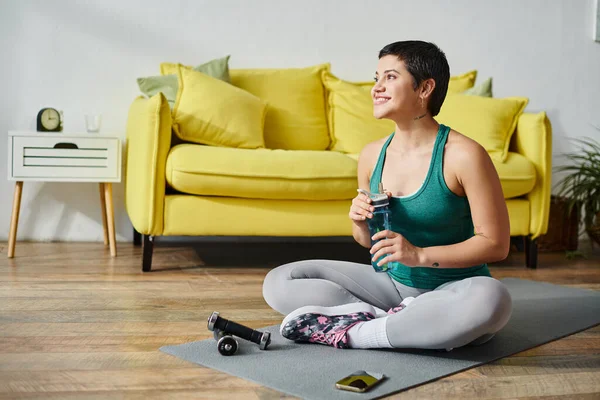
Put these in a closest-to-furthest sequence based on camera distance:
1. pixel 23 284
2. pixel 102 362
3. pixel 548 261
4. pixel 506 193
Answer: pixel 102 362
pixel 23 284
pixel 506 193
pixel 548 261

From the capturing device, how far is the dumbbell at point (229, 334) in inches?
67.0

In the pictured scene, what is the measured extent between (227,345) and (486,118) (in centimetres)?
204

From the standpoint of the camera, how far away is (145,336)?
1.89m

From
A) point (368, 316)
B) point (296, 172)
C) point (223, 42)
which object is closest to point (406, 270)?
point (368, 316)

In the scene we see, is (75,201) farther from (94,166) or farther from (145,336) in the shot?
(145,336)

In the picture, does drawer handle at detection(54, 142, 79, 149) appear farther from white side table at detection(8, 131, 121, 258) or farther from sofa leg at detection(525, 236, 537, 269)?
sofa leg at detection(525, 236, 537, 269)

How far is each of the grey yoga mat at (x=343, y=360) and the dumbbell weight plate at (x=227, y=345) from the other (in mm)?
15

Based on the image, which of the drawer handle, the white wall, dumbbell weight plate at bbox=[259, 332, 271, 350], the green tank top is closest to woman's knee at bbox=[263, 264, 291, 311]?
dumbbell weight plate at bbox=[259, 332, 271, 350]

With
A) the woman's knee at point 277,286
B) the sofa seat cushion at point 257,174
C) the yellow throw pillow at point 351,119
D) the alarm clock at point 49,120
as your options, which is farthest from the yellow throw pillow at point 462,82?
the woman's knee at point 277,286

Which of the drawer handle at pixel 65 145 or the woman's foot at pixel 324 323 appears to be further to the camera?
the drawer handle at pixel 65 145

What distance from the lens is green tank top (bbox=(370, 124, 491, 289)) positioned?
1800mm

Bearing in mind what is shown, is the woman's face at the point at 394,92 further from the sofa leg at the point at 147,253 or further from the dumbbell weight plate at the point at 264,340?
the sofa leg at the point at 147,253

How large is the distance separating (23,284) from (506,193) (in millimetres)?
1957

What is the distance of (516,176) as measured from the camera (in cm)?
312
